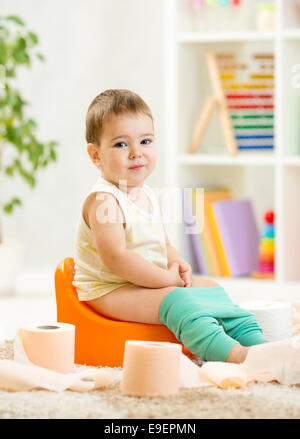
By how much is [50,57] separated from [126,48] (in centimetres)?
29

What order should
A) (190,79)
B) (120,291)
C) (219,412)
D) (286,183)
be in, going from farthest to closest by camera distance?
(190,79) < (286,183) < (120,291) < (219,412)

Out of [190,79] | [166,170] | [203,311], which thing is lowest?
[203,311]

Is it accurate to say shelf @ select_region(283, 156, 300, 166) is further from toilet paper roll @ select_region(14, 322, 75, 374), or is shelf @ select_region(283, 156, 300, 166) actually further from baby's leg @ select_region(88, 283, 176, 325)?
toilet paper roll @ select_region(14, 322, 75, 374)

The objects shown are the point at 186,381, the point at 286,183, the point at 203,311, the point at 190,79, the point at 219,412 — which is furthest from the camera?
the point at 190,79

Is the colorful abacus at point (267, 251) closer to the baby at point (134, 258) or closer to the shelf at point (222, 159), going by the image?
the shelf at point (222, 159)

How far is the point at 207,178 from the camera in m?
2.74

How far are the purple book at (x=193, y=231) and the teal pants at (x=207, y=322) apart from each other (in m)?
1.14

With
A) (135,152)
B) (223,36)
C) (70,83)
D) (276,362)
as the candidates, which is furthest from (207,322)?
(70,83)

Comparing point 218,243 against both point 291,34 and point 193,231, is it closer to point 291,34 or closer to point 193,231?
point 193,231

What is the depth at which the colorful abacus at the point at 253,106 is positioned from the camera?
2588 millimetres

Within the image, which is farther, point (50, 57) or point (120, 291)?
point (50, 57)

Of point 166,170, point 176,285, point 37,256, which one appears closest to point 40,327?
point 176,285

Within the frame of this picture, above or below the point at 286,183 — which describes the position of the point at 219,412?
below

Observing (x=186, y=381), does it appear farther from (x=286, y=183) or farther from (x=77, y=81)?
(x=77, y=81)
